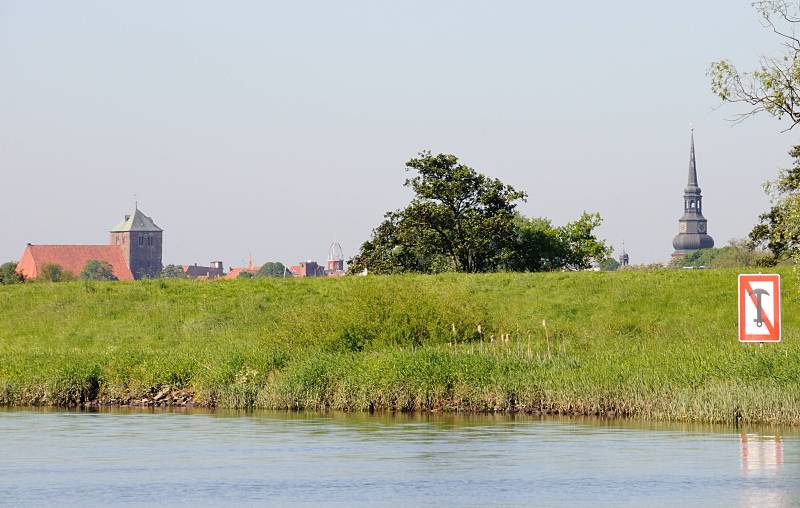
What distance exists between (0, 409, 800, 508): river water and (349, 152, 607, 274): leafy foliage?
Answer: 46.6 meters

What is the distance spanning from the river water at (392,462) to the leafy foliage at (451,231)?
4660 cm

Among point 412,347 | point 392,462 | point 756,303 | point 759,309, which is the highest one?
point 756,303

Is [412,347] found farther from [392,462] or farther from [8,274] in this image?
[8,274]

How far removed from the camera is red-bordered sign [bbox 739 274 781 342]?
3481cm

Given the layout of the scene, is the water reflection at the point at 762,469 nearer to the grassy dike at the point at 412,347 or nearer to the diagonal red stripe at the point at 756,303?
the grassy dike at the point at 412,347

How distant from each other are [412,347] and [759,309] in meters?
11.1

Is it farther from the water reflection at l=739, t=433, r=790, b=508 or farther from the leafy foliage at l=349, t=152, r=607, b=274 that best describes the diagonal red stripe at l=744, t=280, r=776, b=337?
the leafy foliage at l=349, t=152, r=607, b=274

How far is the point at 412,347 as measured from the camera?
4197 centimetres

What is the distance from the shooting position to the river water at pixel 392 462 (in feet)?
75.6

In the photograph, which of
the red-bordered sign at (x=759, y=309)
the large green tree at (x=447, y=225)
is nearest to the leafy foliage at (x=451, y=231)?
the large green tree at (x=447, y=225)

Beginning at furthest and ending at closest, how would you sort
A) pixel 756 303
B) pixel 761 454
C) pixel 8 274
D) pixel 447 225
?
1. pixel 8 274
2. pixel 447 225
3. pixel 756 303
4. pixel 761 454

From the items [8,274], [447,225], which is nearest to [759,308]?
[447,225]

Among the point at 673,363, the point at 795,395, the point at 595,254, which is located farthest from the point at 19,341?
the point at 595,254

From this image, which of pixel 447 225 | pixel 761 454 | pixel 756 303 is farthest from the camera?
pixel 447 225
